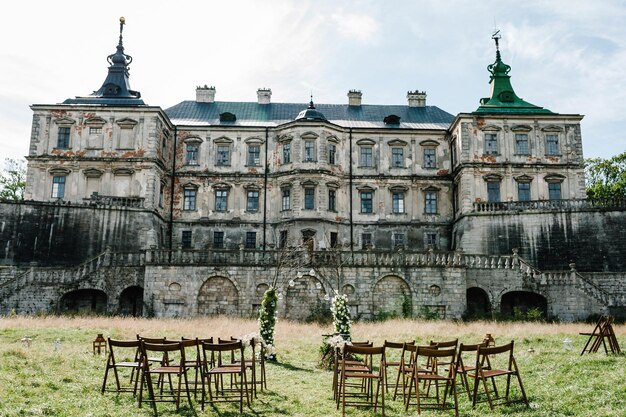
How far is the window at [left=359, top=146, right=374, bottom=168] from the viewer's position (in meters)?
37.7

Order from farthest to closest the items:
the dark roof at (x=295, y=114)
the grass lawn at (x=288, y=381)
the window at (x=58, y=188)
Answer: the dark roof at (x=295, y=114)
the window at (x=58, y=188)
the grass lawn at (x=288, y=381)

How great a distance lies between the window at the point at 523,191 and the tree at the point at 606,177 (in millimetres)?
14767

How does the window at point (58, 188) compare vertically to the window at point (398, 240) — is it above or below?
above

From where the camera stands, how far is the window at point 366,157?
124 ft

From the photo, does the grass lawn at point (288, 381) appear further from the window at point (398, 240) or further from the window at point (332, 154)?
the window at point (332, 154)

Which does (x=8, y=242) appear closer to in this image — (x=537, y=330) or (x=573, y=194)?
(x=537, y=330)

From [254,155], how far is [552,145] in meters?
19.5

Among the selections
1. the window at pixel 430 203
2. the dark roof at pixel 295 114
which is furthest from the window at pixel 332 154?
the window at pixel 430 203

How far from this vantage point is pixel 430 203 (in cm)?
3741

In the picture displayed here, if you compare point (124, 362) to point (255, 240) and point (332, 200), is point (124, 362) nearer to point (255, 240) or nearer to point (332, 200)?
point (255, 240)

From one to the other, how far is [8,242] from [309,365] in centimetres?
2281

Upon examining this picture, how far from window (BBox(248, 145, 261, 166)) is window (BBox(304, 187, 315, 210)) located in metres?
4.35

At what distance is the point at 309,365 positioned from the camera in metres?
14.7

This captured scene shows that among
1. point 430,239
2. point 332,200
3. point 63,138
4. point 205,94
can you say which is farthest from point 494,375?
point 205,94
